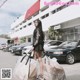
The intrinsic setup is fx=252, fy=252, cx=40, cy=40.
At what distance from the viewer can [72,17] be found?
26.7 metres

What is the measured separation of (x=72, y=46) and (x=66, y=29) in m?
17.8

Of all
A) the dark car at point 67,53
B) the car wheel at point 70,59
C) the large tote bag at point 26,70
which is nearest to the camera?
the large tote bag at point 26,70

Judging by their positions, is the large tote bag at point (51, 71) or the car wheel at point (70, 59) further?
the car wheel at point (70, 59)

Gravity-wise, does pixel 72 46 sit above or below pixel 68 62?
above

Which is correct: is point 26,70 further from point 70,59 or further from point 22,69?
point 70,59

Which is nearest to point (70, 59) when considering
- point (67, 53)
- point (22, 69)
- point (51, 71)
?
point (67, 53)

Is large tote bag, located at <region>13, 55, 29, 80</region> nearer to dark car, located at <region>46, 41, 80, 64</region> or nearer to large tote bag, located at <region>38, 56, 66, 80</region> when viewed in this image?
large tote bag, located at <region>38, 56, 66, 80</region>

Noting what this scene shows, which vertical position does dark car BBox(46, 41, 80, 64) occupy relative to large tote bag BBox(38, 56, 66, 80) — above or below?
above

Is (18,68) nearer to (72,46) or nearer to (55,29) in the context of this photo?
Result: (72,46)

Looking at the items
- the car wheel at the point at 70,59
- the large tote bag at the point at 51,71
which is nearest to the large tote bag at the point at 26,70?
the large tote bag at the point at 51,71

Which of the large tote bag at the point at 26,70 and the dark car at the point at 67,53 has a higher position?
the dark car at the point at 67,53

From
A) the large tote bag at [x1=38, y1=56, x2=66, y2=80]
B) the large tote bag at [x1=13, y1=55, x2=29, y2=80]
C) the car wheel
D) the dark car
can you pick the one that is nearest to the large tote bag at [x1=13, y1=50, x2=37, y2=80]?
the large tote bag at [x1=13, y1=55, x2=29, y2=80]

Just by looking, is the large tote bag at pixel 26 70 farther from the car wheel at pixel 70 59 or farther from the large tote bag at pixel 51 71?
the car wheel at pixel 70 59

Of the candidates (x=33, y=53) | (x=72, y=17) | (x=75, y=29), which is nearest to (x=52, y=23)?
(x=75, y=29)
